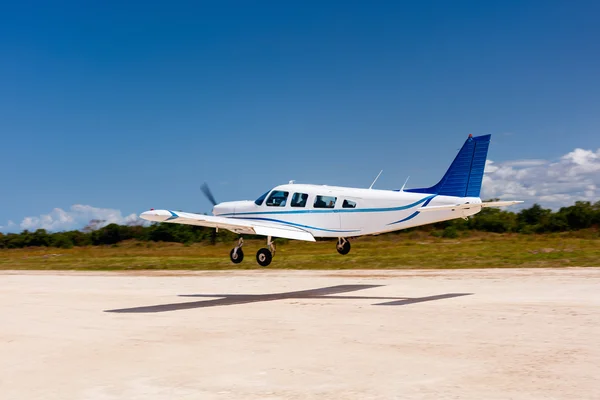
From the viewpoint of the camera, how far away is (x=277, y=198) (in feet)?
85.2

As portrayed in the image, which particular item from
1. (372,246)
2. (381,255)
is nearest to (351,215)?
(381,255)

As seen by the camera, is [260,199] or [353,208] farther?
[260,199]

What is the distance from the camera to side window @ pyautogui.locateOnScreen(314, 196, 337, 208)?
24.4m

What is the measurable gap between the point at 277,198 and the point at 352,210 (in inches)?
135

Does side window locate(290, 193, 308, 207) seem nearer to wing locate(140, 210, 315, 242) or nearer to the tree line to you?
wing locate(140, 210, 315, 242)

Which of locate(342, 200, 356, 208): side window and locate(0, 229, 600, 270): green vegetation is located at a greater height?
locate(342, 200, 356, 208): side window

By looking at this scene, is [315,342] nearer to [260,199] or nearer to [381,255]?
[260,199]

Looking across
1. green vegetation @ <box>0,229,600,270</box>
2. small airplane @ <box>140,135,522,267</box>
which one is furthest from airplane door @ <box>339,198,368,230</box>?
green vegetation @ <box>0,229,600,270</box>

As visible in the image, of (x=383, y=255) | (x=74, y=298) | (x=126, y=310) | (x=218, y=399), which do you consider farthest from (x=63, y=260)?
(x=218, y=399)

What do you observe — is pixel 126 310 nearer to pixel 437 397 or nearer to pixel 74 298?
pixel 74 298

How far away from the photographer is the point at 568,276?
26.6 m

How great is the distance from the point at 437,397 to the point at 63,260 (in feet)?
158

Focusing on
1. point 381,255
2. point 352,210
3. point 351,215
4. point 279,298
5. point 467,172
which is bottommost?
point 279,298

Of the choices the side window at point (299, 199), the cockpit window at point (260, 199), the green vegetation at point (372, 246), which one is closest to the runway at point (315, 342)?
the side window at point (299, 199)
